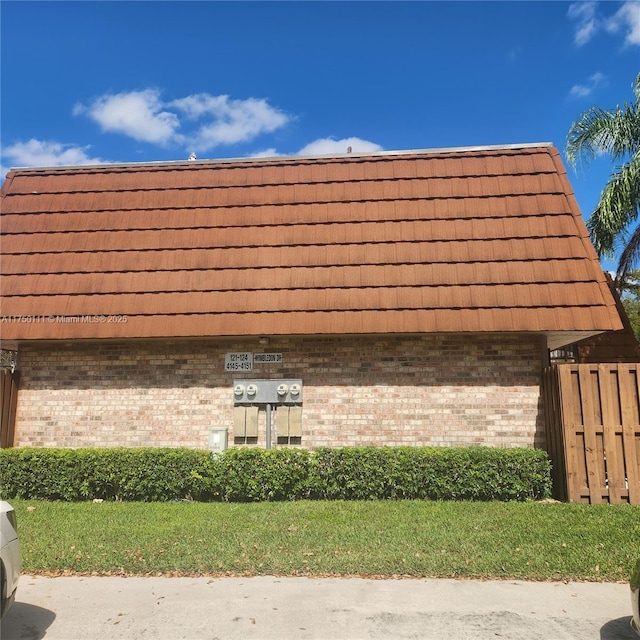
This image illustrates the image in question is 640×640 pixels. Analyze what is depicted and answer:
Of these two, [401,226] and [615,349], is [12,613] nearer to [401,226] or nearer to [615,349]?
[401,226]

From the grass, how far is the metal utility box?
4.79 feet

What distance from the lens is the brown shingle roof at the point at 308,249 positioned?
9.42m

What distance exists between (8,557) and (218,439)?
5.73 m

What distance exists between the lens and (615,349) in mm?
14898

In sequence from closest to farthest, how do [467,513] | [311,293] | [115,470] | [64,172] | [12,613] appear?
[12,613] → [467,513] → [115,470] → [311,293] → [64,172]

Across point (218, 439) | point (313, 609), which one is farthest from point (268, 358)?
point (313, 609)

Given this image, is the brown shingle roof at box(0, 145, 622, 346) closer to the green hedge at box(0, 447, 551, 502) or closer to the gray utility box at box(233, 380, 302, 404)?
the gray utility box at box(233, 380, 302, 404)

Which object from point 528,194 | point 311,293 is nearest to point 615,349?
point 528,194

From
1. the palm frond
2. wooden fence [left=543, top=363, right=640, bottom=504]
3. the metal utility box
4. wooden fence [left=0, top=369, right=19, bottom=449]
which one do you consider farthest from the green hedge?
the palm frond

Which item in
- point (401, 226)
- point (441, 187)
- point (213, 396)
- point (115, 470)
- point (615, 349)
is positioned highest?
point (441, 187)

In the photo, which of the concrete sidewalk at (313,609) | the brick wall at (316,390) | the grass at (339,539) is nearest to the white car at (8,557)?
the concrete sidewalk at (313,609)

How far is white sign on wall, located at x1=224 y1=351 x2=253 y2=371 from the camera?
32.6 feet

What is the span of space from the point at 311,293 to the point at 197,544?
15.8ft

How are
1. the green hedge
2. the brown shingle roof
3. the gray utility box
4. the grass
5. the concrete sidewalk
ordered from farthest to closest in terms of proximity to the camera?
the gray utility box → the brown shingle roof → the green hedge → the grass → the concrete sidewalk
